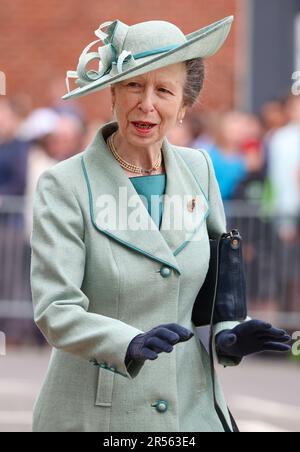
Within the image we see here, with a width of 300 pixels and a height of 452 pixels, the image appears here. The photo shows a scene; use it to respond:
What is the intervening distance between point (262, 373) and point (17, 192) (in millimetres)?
2605

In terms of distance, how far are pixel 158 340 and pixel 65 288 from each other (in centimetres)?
35

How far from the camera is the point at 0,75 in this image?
24.7ft

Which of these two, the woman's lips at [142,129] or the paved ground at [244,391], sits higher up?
the woman's lips at [142,129]

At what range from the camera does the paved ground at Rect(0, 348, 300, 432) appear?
29.9ft

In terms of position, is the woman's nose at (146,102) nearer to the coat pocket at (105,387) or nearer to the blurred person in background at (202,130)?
the coat pocket at (105,387)

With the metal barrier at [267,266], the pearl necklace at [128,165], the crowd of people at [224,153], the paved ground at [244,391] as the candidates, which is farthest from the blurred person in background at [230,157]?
the pearl necklace at [128,165]

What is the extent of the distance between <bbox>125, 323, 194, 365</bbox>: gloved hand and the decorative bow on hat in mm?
764

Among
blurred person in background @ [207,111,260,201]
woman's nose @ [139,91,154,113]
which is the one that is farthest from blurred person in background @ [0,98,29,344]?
woman's nose @ [139,91,154,113]

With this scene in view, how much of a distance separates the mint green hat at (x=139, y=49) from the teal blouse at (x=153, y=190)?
0.32m

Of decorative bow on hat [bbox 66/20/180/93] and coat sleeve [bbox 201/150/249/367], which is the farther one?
coat sleeve [bbox 201/150/249/367]

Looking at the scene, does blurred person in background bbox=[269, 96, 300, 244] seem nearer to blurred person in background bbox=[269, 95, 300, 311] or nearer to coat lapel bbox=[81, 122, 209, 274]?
blurred person in background bbox=[269, 95, 300, 311]

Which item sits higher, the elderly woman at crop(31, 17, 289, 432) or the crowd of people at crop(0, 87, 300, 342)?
the crowd of people at crop(0, 87, 300, 342)

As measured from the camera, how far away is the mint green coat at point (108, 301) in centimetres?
428

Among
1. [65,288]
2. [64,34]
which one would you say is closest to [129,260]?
[65,288]
